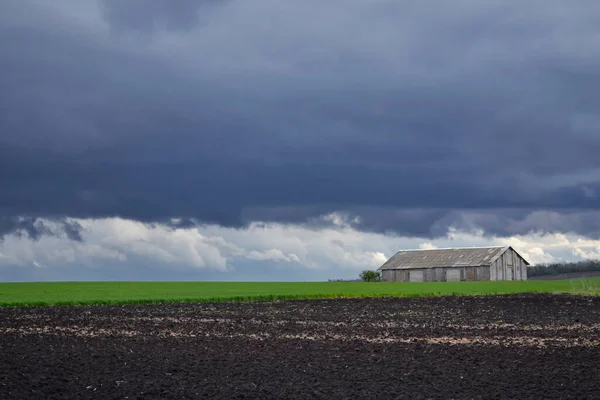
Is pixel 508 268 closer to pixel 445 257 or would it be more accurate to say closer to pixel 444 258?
pixel 445 257

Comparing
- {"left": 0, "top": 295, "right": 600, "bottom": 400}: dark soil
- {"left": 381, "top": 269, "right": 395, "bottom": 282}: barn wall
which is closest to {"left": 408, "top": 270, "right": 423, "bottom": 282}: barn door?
{"left": 381, "top": 269, "right": 395, "bottom": 282}: barn wall

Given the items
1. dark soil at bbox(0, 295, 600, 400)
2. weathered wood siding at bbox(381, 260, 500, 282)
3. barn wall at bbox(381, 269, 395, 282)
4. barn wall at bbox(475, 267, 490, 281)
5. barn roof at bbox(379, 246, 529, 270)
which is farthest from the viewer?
barn wall at bbox(381, 269, 395, 282)

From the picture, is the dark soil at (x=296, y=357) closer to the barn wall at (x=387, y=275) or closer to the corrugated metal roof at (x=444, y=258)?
the corrugated metal roof at (x=444, y=258)

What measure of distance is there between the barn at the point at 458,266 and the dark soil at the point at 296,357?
62400 millimetres

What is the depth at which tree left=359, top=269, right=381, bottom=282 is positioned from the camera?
102 meters

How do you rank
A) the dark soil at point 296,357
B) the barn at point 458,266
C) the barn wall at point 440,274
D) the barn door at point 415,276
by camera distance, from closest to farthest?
the dark soil at point 296,357, the barn wall at point 440,274, the barn at point 458,266, the barn door at point 415,276

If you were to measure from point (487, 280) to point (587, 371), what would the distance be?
249ft

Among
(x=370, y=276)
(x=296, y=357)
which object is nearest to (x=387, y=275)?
(x=370, y=276)

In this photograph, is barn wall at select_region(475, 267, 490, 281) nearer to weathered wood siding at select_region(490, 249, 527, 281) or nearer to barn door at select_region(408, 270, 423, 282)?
weathered wood siding at select_region(490, 249, 527, 281)

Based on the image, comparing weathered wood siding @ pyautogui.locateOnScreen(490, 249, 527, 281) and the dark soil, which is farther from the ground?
weathered wood siding @ pyautogui.locateOnScreen(490, 249, 527, 281)

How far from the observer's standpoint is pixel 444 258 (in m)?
93.7

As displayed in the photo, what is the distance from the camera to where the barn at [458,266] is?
295 ft

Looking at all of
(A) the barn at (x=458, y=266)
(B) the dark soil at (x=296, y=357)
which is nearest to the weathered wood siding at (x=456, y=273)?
(A) the barn at (x=458, y=266)

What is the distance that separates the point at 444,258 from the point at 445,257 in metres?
0.28
